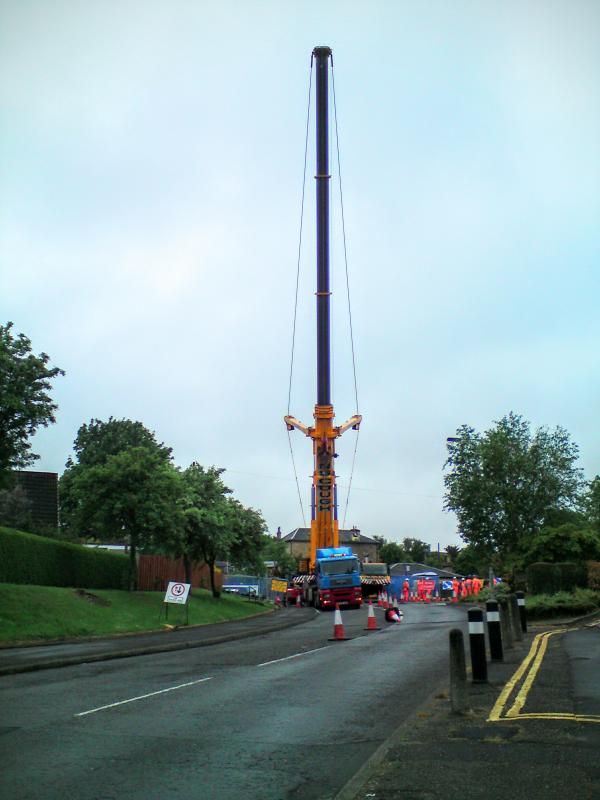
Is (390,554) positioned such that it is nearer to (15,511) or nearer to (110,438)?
(110,438)

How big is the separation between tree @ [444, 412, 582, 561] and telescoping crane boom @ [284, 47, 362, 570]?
20.6 meters

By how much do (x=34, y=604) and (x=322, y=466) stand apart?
16.0m

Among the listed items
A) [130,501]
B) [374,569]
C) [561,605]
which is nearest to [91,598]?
[130,501]

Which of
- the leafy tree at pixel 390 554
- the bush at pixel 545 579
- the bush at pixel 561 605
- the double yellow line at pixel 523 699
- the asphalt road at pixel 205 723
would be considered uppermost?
the leafy tree at pixel 390 554

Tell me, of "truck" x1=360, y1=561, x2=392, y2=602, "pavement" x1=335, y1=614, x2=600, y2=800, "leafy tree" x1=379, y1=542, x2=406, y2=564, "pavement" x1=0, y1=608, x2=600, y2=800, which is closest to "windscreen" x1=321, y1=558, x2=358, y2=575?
"truck" x1=360, y1=561, x2=392, y2=602

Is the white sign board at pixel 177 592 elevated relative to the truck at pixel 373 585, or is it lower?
lower

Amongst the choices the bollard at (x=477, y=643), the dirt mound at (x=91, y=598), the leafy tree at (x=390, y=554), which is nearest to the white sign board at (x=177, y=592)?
the dirt mound at (x=91, y=598)

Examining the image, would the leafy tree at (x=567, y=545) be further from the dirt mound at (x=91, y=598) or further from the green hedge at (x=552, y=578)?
the dirt mound at (x=91, y=598)

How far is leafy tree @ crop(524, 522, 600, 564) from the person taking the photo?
Answer: 42438mm

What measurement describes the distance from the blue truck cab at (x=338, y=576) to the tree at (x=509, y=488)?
21788mm

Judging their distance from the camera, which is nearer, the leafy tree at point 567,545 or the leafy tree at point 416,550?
the leafy tree at point 567,545

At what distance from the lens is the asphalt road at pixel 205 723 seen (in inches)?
255

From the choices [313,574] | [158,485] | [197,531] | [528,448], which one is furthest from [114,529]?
[528,448]

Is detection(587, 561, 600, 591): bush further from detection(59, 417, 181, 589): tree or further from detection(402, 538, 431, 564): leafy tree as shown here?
detection(402, 538, 431, 564): leafy tree
